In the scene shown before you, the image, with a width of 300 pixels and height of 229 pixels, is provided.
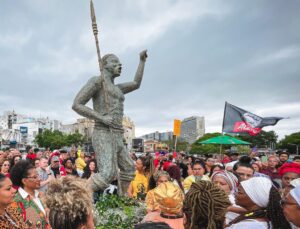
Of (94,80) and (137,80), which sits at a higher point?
(137,80)

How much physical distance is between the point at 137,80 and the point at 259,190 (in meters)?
4.19

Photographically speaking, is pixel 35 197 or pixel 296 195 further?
pixel 35 197

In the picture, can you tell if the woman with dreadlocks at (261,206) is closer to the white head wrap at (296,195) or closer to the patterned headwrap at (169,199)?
the white head wrap at (296,195)

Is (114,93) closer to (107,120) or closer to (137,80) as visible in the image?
(107,120)

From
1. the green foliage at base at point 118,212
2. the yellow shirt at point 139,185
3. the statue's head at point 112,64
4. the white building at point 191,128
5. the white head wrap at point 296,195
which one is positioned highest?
the white building at point 191,128

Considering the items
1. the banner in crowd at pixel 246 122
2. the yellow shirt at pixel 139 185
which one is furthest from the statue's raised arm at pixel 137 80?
the banner in crowd at pixel 246 122

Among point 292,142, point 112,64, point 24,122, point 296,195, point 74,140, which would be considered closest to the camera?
point 296,195

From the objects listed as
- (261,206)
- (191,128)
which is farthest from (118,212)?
(191,128)

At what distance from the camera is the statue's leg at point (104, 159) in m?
5.39

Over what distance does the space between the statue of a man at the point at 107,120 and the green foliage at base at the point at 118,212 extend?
511 mm

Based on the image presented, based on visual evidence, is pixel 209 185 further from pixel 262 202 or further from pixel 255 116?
pixel 255 116

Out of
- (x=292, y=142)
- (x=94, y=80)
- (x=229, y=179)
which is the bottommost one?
(x=229, y=179)

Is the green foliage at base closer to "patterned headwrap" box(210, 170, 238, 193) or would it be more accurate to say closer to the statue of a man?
the statue of a man

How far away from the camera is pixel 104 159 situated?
5.54m
